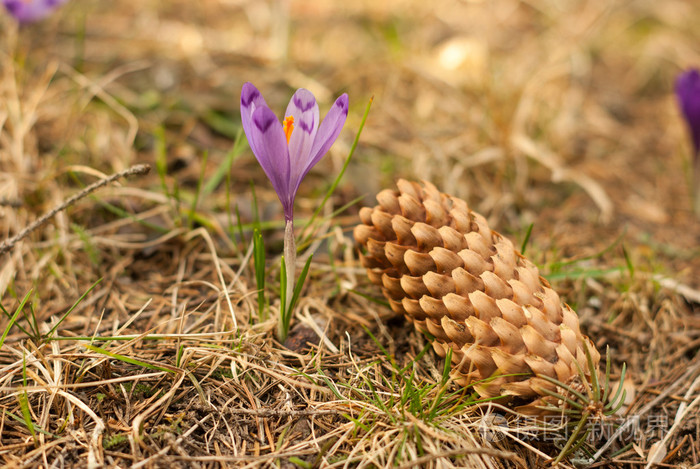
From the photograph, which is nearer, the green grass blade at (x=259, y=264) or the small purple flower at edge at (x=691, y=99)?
the green grass blade at (x=259, y=264)

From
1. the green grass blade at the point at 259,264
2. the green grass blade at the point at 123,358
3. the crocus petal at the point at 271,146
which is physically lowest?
the green grass blade at the point at 123,358

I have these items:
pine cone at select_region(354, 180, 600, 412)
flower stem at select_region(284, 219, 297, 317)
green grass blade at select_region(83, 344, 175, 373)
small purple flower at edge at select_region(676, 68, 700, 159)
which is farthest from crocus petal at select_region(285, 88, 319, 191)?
small purple flower at edge at select_region(676, 68, 700, 159)

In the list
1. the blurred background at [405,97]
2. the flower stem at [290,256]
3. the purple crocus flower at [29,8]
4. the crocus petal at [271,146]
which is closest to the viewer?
the crocus petal at [271,146]

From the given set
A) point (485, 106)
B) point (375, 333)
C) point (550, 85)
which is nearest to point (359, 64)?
point (485, 106)

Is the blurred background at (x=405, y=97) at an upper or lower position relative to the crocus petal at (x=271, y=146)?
lower

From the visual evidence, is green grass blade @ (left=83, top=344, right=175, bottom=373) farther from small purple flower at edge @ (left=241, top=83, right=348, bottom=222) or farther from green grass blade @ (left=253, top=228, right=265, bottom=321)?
small purple flower at edge @ (left=241, top=83, right=348, bottom=222)

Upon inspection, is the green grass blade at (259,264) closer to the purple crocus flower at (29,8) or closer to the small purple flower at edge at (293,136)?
the small purple flower at edge at (293,136)

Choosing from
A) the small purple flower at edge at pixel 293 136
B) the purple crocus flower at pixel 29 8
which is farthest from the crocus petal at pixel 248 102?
the purple crocus flower at pixel 29 8

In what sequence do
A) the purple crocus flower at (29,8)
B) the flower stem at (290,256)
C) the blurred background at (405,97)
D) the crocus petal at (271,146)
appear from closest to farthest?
the crocus petal at (271,146) < the flower stem at (290,256) < the blurred background at (405,97) < the purple crocus flower at (29,8)
